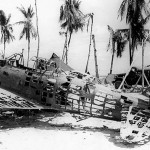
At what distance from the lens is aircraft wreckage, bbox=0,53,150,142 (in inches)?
387

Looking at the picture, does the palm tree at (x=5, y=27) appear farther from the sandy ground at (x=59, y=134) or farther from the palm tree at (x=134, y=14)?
the sandy ground at (x=59, y=134)

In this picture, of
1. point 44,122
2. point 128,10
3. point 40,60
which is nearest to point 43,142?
point 44,122

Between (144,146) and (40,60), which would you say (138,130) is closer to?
(144,146)

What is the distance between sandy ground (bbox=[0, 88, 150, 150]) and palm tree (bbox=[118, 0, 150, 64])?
72.6 feet

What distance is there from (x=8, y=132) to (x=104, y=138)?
13.1ft

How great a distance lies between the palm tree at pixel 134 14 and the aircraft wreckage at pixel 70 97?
2254 centimetres

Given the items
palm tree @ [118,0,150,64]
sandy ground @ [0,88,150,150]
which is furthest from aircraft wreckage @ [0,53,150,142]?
palm tree @ [118,0,150,64]

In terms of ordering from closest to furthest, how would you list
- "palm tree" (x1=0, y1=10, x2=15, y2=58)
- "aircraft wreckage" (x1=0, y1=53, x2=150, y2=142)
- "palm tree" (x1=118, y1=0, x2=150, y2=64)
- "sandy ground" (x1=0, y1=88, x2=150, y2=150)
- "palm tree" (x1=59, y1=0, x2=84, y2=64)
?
"sandy ground" (x1=0, y1=88, x2=150, y2=150) → "aircraft wreckage" (x1=0, y1=53, x2=150, y2=142) → "palm tree" (x1=118, y1=0, x2=150, y2=64) → "palm tree" (x1=59, y1=0, x2=84, y2=64) → "palm tree" (x1=0, y1=10, x2=15, y2=58)

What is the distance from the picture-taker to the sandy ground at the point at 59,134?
29.9 ft

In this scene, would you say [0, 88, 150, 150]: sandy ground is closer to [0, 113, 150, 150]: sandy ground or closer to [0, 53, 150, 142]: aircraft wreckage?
[0, 113, 150, 150]: sandy ground

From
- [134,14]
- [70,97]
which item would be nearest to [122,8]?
[134,14]

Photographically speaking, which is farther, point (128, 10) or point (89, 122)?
point (128, 10)

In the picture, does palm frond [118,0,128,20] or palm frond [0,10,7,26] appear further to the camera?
palm frond [0,10,7,26]

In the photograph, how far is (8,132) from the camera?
10.5 metres
